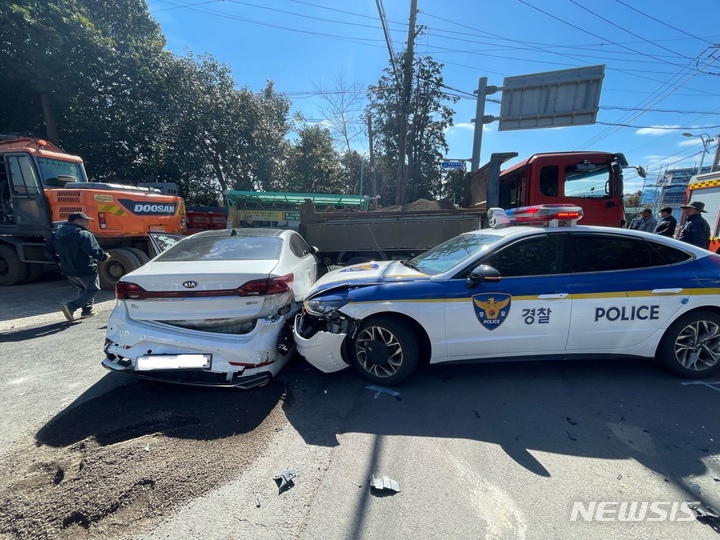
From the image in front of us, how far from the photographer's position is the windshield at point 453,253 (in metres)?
3.24

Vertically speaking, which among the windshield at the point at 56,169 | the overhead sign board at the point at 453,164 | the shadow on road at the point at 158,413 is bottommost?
the shadow on road at the point at 158,413

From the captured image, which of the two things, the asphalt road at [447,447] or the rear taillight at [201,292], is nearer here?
the asphalt road at [447,447]

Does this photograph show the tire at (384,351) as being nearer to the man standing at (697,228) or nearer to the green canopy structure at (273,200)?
the man standing at (697,228)

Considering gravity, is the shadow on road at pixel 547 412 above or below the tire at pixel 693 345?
below

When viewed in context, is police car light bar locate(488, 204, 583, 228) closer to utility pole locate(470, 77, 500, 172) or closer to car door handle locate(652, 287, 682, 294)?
car door handle locate(652, 287, 682, 294)

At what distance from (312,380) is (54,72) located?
1854cm

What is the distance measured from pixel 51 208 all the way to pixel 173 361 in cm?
754

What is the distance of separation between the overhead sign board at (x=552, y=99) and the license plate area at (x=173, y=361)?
39.5 feet

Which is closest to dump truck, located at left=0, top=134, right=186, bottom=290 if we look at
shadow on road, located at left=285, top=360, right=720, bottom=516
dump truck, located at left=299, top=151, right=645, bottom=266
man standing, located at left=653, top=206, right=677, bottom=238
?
dump truck, located at left=299, top=151, right=645, bottom=266

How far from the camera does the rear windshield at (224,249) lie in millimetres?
3402

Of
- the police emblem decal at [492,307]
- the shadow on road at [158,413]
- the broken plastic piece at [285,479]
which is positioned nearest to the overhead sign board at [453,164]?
the police emblem decal at [492,307]

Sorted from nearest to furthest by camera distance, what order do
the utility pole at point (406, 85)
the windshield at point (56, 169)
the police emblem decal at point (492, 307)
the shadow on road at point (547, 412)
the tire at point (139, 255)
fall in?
the shadow on road at point (547, 412), the police emblem decal at point (492, 307), the windshield at point (56, 169), the tire at point (139, 255), the utility pole at point (406, 85)

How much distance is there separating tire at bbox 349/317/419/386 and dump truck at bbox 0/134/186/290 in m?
6.94

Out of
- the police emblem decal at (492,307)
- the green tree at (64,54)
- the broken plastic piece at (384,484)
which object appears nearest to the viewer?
the broken plastic piece at (384,484)
